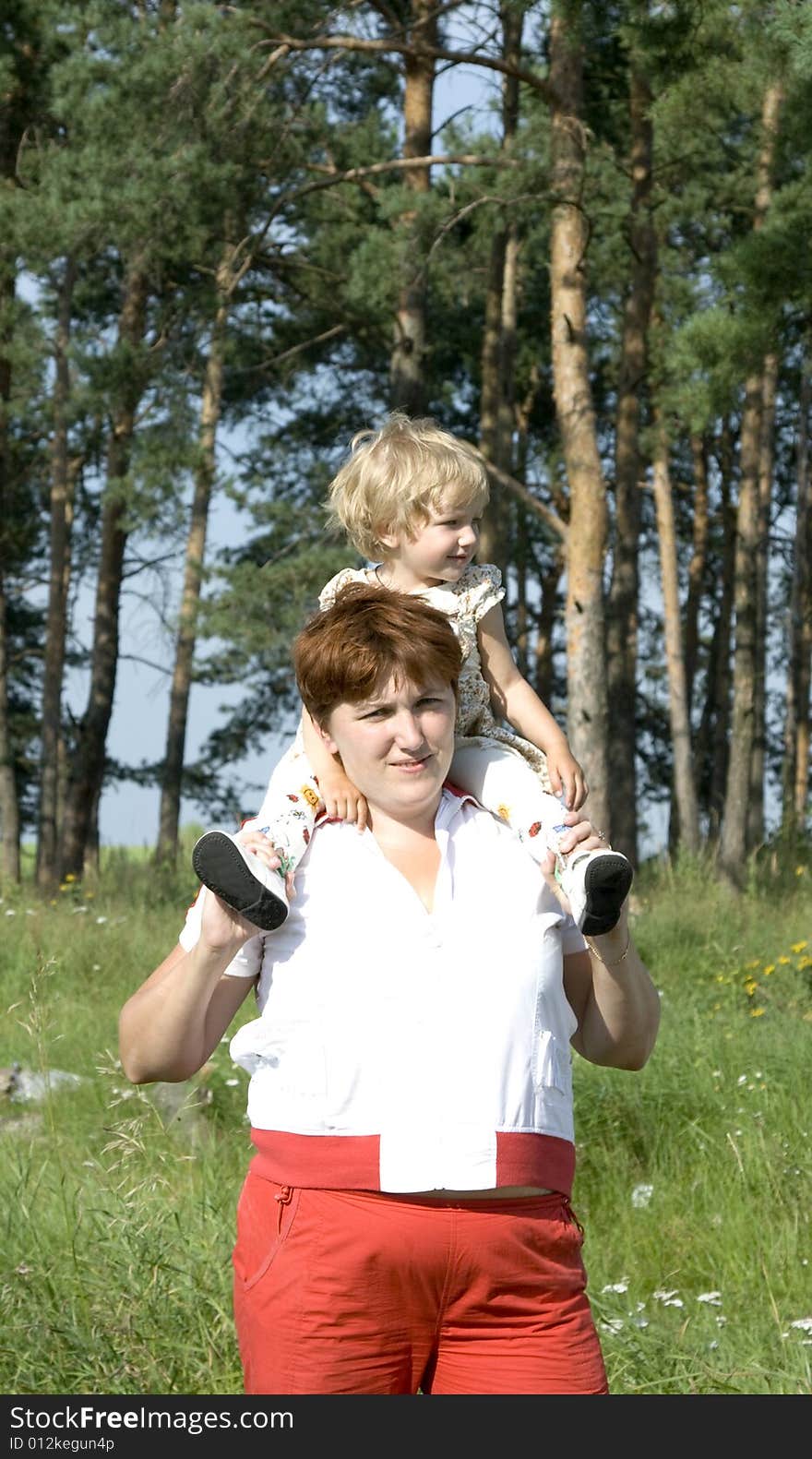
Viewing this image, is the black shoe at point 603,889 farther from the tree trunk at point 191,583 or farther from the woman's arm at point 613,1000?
the tree trunk at point 191,583

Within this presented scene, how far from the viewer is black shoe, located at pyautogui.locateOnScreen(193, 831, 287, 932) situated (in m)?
2.23

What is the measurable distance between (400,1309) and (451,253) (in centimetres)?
1505

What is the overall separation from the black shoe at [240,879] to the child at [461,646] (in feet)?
0.36

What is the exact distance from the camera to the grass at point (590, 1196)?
12.1 ft

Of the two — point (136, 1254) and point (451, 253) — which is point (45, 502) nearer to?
point (451, 253)

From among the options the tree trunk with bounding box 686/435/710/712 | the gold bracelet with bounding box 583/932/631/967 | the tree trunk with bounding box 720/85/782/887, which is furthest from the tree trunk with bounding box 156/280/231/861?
the gold bracelet with bounding box 583/932/631/967

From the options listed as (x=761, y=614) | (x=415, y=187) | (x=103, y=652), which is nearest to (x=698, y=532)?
(x=761, y=614)

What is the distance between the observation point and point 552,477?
25734 mm

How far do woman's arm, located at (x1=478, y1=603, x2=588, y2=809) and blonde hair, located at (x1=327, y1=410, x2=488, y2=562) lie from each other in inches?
12.5

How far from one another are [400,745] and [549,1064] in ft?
1.72

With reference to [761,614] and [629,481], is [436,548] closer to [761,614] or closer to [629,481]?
[629,481]

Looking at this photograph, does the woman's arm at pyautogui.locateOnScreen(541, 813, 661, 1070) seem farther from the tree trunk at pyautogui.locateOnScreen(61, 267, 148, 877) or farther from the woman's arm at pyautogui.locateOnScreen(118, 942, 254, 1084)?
the tree trunk at pyautogui.locateOnScreen(61, 267, 148, 877)
